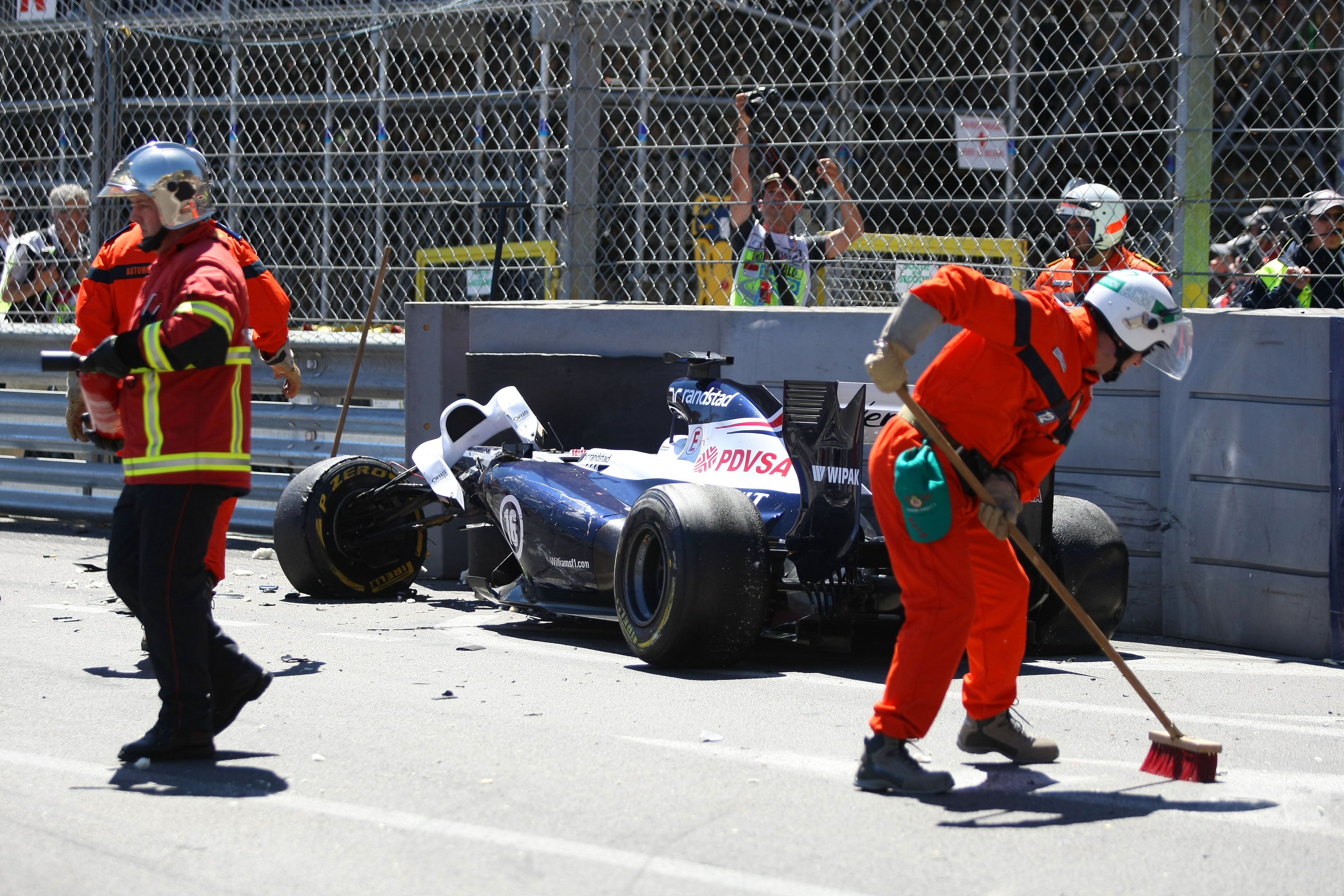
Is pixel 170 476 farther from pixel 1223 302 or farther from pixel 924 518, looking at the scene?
pixel 1223 302

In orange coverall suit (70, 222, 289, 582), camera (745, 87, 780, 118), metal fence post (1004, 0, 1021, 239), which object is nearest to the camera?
orange coverall suit (70, 222, 289, 582)

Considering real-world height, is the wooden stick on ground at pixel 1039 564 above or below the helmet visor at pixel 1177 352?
below

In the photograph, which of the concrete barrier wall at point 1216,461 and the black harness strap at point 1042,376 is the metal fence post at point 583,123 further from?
the black harness strap at point 1042,376

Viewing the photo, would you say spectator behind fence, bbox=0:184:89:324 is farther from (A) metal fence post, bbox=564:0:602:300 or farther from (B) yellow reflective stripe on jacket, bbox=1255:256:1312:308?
(B) yellow reflective stripe on jacket, bbox=1255:256:1312:308

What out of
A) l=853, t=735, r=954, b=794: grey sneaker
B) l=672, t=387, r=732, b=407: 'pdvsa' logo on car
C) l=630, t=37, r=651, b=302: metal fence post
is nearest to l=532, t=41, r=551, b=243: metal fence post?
l=630, t=37, r=651, b=302: metal fence post

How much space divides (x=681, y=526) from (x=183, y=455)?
210 centimetres

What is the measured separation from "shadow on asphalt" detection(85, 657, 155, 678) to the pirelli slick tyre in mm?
1804

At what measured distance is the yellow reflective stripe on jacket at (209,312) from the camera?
183 inches

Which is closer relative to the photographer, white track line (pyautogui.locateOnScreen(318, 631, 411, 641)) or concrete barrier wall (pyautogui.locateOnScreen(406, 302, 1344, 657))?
concrete barrier wall (pyautogui.locateOnScreen(406, 302, 1344, 657))

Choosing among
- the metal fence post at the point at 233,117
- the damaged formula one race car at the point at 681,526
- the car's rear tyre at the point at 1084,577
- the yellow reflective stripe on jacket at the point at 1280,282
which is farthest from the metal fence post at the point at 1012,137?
the metal fence post at the point at 233,117

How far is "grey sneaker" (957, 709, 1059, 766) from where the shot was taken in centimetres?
493

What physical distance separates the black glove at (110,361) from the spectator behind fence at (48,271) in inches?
257

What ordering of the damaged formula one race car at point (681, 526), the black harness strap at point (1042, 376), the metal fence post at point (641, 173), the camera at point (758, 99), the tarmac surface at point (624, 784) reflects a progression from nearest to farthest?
the tarmac surface at point (624, 784) → the black harness strap at point (1042, 376) → the damaged formula one race car at point (681, 526) → the camera at point (758, 99) → the metal fence post at point (641, 173)

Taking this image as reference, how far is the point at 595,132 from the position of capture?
915 centimetres
